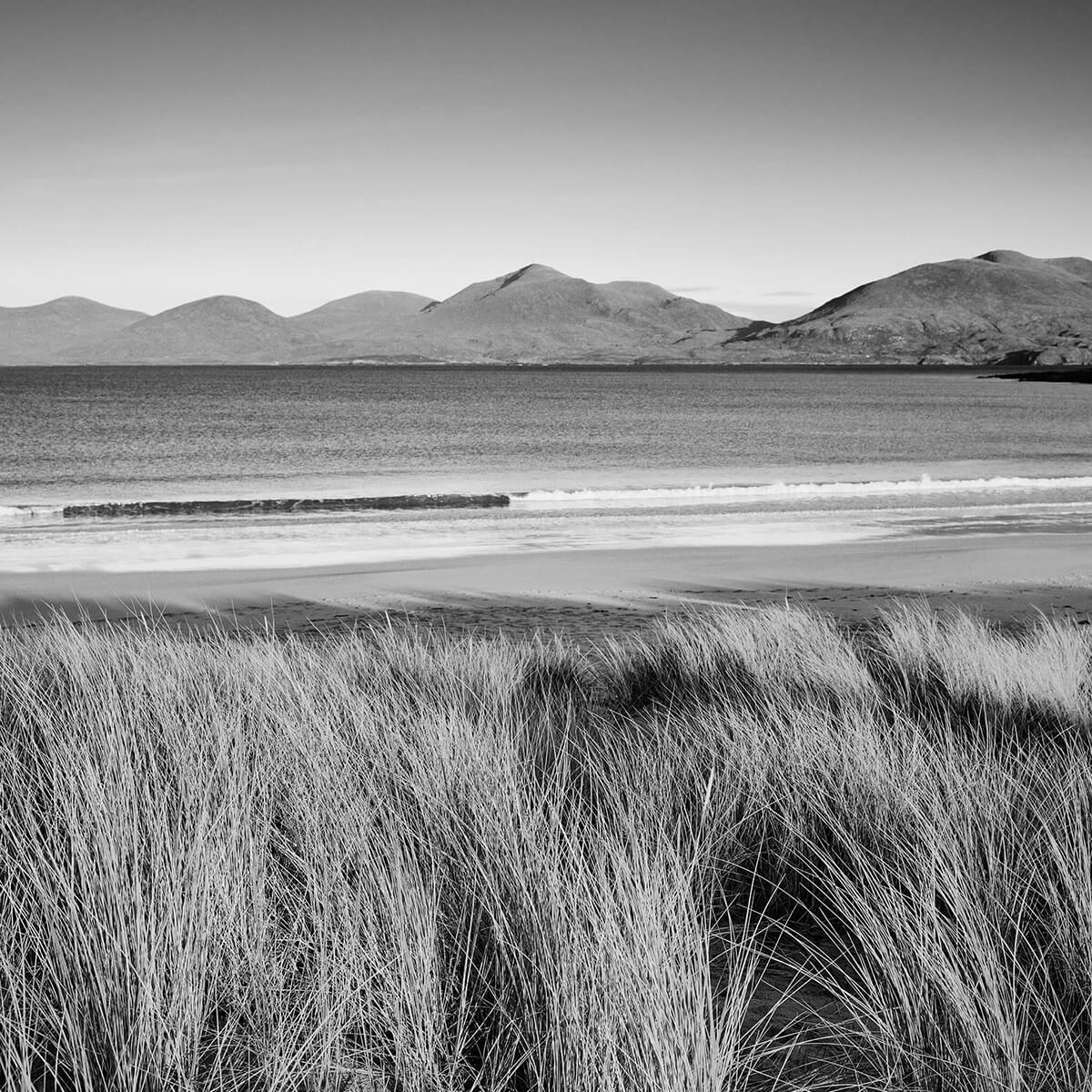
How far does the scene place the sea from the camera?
17.6 m

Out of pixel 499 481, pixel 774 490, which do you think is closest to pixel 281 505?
pixel 499 481

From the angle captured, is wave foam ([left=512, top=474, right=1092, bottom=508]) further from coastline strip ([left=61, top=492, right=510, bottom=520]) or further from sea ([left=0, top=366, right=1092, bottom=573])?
coastline strip ([left=61, top=492, right=510, bottom=520])

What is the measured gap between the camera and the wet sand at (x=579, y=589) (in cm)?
1123

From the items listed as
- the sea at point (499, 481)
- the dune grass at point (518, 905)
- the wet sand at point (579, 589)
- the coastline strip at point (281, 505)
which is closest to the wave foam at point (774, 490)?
the sea at point (499, 481)

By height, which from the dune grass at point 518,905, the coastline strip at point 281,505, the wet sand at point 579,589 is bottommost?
the wet sand at point 579,589

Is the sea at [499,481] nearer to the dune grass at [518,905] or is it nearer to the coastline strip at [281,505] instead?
the coastline strip at [281,505]

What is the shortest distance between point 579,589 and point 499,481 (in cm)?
1713

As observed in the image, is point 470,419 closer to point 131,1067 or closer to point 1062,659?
point 1062,659

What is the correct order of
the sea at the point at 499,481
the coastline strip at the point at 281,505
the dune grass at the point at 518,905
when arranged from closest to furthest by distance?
the dune grass at the point at 518,905 < the sea at the point at 499,481 < the coastline strip at the point at 281,505

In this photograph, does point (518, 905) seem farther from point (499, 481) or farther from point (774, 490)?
point (499, 481)

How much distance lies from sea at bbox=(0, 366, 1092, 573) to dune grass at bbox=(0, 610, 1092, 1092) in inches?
435

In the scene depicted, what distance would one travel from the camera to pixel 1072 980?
2.68m

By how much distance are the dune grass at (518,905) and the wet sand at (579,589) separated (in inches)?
235

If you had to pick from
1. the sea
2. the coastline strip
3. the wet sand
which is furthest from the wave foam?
the wet sand
